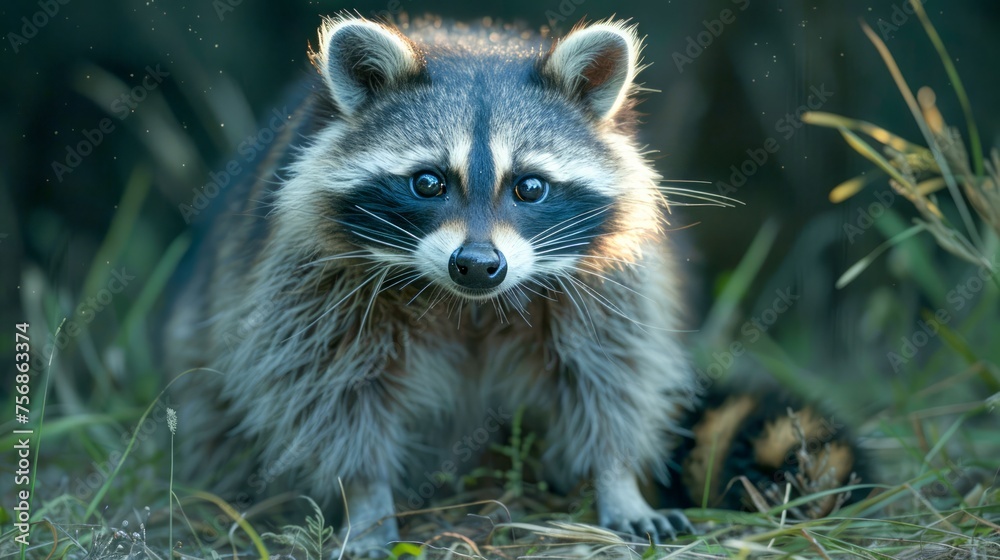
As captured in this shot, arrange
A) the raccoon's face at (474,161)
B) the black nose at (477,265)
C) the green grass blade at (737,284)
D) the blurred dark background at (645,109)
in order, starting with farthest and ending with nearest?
the green grass blade at (737,284)
the blurred dark background at (645,109)
the raccoon's face at (474,161)
the black nose at (477,265)

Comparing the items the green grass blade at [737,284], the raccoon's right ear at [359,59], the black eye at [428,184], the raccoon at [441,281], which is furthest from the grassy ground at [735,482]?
the raccoon's right ear at [359,59]

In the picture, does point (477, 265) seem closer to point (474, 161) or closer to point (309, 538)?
point (474, 161)

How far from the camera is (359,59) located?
8.65 feet

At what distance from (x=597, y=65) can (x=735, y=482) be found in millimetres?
1419

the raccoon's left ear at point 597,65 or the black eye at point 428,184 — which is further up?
the raccoon's left ear at point 597,65

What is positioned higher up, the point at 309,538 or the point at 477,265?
the point at 477,265

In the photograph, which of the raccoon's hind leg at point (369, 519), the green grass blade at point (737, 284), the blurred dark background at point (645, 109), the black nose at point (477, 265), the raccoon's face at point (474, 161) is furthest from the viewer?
the green grass blade at point (737, 284)

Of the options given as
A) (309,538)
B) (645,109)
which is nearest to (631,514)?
(309,538)

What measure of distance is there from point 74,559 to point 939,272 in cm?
376

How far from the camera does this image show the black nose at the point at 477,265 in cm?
237

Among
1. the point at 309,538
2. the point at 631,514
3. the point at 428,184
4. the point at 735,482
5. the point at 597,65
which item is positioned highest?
the point at 597,65

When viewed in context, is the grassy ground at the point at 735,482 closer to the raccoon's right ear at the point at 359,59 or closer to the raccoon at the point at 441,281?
the raccoon at the point at 441,281

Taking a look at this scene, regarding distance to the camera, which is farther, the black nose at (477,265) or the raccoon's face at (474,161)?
the raccoon's face at (474,161)

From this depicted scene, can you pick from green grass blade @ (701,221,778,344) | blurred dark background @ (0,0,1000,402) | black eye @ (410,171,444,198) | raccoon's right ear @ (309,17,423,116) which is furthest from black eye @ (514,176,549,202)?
green grass blade @ (701,221,778,344)
